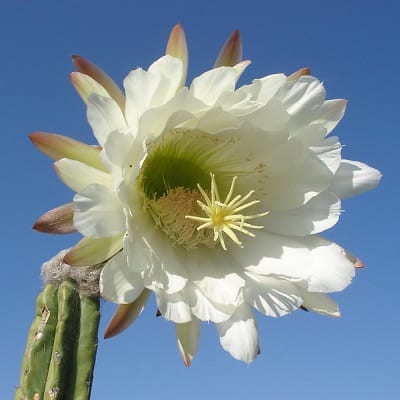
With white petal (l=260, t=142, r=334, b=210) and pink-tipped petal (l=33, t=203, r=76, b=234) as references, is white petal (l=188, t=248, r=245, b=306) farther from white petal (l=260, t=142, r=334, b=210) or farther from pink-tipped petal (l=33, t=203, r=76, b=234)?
pink-tipped petal (l=33, t=203, r=76, b=234)

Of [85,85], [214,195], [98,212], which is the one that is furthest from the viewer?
[214,195]

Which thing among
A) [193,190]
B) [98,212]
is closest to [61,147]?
[98,212]

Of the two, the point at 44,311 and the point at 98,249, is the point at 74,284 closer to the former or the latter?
the point at 44,311

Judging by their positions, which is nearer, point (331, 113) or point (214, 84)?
point (214, 84)

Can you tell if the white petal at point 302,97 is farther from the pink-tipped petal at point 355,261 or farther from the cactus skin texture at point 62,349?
the cactus skin texture at point 62,349

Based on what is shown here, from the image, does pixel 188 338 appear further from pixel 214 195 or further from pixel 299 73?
pixel 299 73

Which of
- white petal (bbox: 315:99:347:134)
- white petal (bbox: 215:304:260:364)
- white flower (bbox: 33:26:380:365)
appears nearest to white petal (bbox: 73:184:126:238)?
white flower (bbox: 33:26:380:365)
